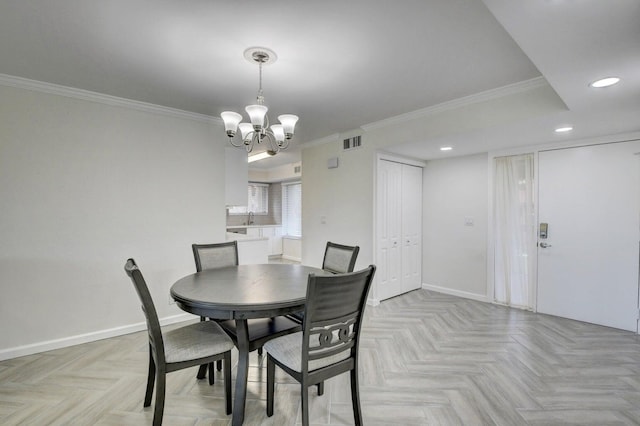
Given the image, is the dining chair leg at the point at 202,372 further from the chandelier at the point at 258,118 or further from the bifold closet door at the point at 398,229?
the bifold closet door at the point at 398,229

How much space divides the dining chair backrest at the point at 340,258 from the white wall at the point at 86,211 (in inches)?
71.3

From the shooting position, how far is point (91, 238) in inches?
123

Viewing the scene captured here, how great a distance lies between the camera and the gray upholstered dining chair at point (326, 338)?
5.21 feet

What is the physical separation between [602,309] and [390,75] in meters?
3.61

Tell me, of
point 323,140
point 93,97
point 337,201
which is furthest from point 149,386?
point 323,140

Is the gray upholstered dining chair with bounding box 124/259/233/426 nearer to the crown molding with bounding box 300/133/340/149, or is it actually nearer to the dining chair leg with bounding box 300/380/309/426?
the dining chair leg with bounding box 300/380/309/426

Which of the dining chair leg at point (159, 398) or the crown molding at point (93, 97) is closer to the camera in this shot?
the dining chair leg at point (159, 398)

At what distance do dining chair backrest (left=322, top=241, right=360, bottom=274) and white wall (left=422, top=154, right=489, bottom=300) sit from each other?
2646 mm

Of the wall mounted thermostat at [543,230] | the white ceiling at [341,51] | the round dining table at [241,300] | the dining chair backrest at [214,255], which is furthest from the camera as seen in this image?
the wall mounted thermostat at [543,230]

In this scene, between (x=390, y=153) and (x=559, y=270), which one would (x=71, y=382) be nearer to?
(x=390, y=153)

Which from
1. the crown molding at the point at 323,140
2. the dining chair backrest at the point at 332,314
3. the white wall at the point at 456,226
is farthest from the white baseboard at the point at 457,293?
the dining chair backrest at the point at 332,314

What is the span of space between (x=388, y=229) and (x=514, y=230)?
1.68 m

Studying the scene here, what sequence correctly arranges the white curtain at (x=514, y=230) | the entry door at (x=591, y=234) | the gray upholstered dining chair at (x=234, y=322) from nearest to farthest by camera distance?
the gray upholstered dining chair at (x=234, y=322) < the entry door at (x=591, y=234) < the white curtain at (x=514, y=230)

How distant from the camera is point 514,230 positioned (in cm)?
412
